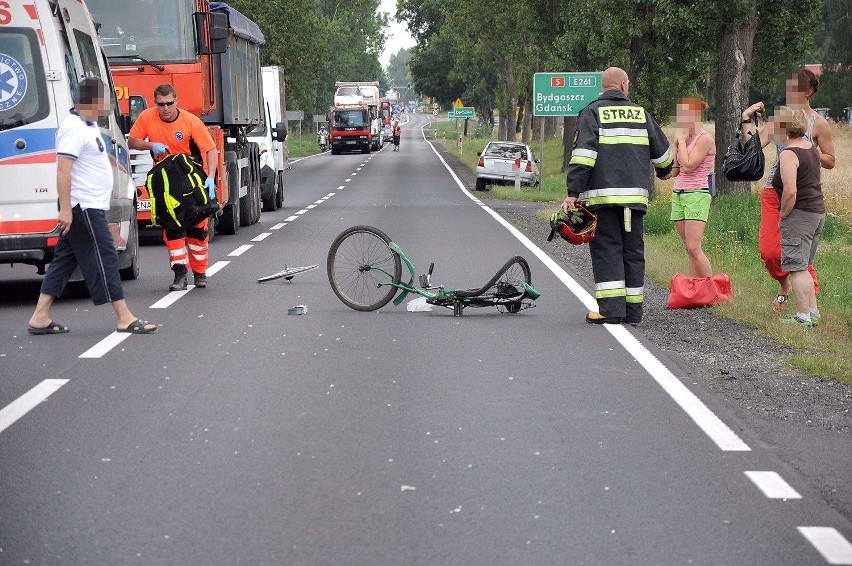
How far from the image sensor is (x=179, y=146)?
12.7 metres

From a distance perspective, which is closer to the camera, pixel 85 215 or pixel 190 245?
pixel 85 215

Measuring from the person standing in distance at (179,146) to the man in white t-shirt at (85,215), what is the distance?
8.79ft

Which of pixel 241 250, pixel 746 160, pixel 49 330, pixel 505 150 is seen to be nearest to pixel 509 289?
pixel 746 160

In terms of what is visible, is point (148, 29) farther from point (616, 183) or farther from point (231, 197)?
point (616, 183)

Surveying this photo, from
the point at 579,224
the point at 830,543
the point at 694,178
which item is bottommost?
the point at 830,543

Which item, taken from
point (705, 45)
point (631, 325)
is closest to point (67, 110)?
point (631, 325)

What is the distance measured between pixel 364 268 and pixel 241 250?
627 cm

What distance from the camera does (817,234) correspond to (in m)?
10.4

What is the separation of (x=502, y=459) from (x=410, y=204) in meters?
23.2

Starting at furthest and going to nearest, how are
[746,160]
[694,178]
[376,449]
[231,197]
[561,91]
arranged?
[561,91] < [231,197] < [694,178] < [746,160] < [376,449]

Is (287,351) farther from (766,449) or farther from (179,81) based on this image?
(179,81)

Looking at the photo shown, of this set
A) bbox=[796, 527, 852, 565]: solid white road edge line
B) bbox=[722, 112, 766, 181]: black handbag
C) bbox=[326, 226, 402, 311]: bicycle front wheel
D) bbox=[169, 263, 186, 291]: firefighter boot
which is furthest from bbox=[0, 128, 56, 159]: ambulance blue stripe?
bbox=[796, 527, 852, 565]: solid white road edge line

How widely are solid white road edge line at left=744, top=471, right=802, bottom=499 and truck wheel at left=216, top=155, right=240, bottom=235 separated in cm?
1430

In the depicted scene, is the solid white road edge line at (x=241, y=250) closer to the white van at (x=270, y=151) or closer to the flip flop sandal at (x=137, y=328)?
the flip flop sandal at (x=137, y=328)
